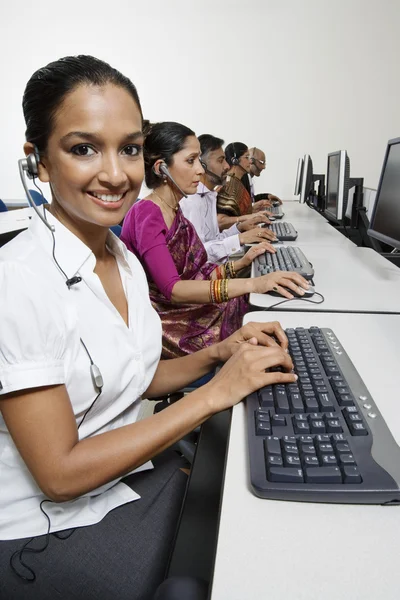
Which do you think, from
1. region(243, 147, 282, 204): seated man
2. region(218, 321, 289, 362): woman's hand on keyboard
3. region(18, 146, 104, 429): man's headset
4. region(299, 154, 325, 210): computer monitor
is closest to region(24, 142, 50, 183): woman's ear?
region(18, 146, 104, 429): man's headset

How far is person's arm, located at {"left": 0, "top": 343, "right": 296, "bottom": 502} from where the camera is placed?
53 cm

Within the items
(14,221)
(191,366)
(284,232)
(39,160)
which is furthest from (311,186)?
(39,160)

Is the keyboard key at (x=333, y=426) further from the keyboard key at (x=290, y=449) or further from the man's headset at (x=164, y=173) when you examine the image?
the man's headset at (x=164, y=173)

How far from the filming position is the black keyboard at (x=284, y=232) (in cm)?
194

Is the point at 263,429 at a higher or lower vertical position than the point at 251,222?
higher

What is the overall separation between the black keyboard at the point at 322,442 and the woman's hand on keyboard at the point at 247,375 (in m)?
0.01

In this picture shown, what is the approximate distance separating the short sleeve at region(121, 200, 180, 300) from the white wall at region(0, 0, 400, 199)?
333 centimetres

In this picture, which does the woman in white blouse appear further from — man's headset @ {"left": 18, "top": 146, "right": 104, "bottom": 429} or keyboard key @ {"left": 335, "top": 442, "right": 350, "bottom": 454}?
keyboard key @ {"left": 335, "top": 442, "right": 350, "bottom": 454}

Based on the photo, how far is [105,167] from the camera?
66 centimetres

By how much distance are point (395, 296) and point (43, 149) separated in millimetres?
908

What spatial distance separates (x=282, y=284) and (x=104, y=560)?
2.51 ft

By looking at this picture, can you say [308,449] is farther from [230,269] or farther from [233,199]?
[233,199]

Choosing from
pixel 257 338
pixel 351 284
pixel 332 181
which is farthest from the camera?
pixel 332 181

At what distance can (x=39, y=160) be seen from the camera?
67 cm
